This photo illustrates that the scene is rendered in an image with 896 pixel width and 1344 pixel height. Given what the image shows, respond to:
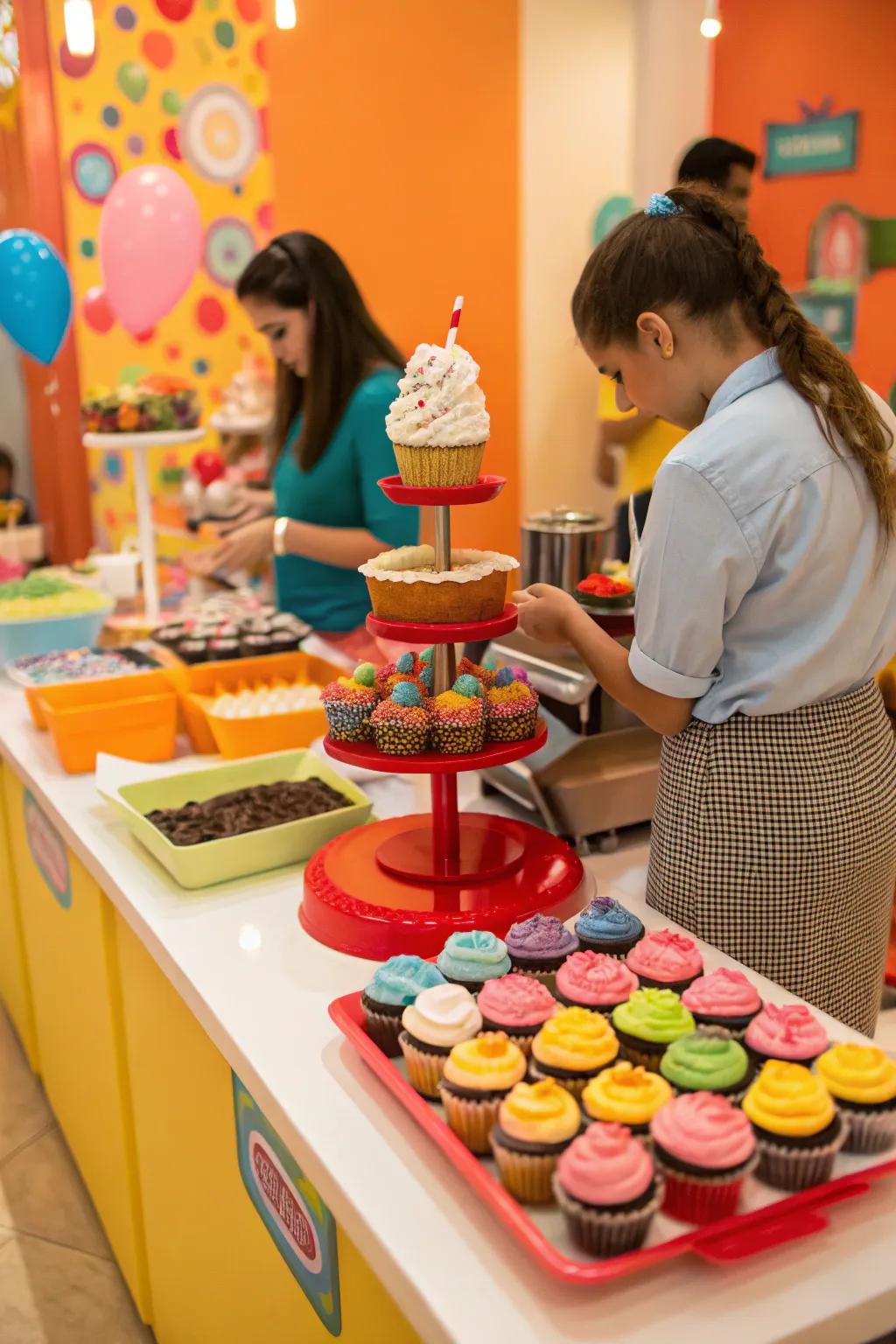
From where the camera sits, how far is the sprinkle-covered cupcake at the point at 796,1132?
3.06 feet

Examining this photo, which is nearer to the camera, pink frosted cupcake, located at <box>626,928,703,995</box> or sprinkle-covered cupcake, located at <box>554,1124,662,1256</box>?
sprinkle-covered cupcake, located at <box>554,1124,662,1256</box>

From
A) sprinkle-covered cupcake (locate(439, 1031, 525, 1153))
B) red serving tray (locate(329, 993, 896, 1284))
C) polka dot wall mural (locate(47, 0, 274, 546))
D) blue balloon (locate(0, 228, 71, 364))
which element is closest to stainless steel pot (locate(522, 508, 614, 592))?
sprinkle-covered cupcake (locate(439, 1031, 525, 1153))

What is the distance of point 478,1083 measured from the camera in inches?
39.8

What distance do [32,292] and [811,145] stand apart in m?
2.75

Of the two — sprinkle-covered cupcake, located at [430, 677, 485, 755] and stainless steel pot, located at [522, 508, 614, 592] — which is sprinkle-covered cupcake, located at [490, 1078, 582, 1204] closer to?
sprinkle-covered cupcake, located at [430, 677, 485, 755]

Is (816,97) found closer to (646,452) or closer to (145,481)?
(646,452)

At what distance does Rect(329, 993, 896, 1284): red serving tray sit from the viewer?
864 millimetres

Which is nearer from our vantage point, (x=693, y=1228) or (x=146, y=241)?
(x=693, y=1228)

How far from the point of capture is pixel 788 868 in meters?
1.42

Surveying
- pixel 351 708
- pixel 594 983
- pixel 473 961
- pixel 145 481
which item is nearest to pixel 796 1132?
pixel 594 983

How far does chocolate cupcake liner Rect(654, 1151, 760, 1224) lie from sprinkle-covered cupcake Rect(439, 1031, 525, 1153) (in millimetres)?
147

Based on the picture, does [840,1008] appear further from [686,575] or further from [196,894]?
[196,894]

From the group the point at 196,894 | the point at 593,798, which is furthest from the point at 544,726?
the point at 196,894

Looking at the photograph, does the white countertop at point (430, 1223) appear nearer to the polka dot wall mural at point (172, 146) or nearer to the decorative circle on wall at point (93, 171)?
the polka dot wall mural at point (172, 146)
